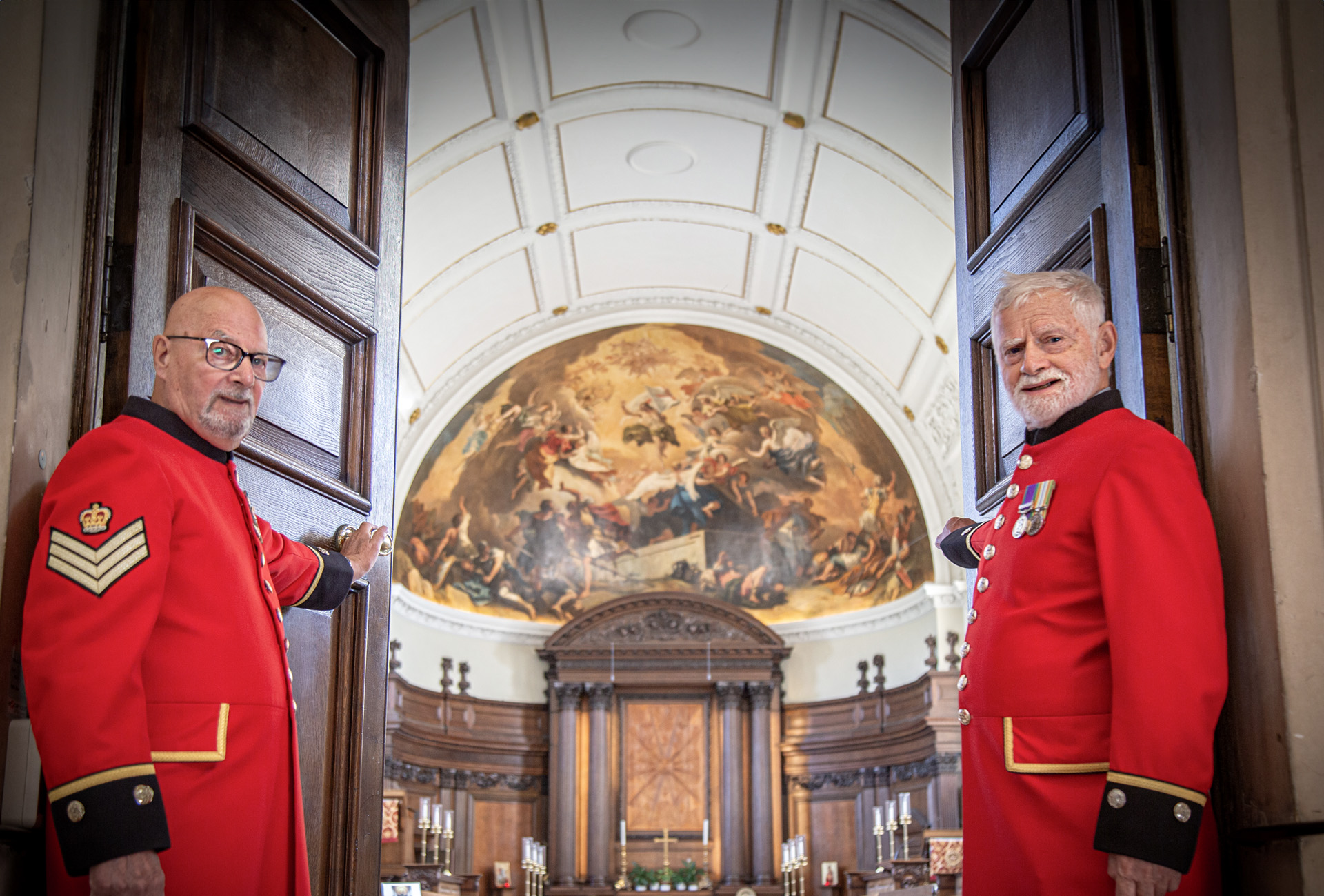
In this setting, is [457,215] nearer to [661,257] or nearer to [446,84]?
[446,84]

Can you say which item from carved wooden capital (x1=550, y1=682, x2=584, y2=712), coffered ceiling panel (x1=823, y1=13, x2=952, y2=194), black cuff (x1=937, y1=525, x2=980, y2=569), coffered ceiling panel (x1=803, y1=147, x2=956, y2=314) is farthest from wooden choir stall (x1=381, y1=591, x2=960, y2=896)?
black cuff (x1=937, y1=525, x2=980, y2=569)

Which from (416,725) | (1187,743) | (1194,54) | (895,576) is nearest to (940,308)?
(895,576)

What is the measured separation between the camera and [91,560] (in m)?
2.49

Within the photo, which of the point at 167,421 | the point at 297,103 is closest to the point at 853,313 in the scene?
the point at 297,103

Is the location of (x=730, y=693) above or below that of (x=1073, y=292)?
below

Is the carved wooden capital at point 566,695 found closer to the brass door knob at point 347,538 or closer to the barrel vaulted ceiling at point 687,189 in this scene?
the barrel vaulted ceiling at point 687,189

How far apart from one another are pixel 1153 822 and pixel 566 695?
13.8m

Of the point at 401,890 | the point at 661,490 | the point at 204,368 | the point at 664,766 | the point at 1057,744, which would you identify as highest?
the point at 661,490

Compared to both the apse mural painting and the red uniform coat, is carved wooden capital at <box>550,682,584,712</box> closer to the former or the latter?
the apse mural painting

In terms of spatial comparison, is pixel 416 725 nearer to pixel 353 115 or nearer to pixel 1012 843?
pixel 353 115

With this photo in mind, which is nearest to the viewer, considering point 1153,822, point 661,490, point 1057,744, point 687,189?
point 1153,822

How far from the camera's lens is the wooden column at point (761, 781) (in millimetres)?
15062

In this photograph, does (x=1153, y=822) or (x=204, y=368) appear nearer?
(x=1153, y=822)

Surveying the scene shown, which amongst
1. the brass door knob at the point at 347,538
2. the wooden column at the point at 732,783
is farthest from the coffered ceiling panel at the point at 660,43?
the wooden column at the point at 732,783
